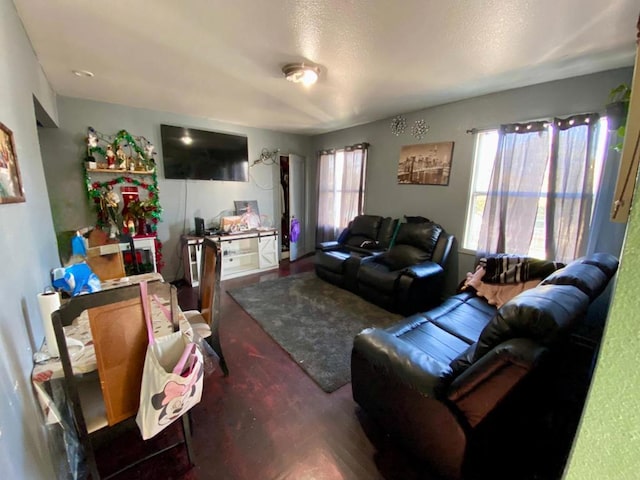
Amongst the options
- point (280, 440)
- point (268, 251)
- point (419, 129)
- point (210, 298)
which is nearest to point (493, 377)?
point (280, 440)

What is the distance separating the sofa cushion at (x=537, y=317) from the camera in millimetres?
1002

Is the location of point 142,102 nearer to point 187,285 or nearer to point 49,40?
point 49,40

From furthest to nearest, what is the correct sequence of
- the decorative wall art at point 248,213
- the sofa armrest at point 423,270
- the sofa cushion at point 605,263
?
the decorative wall art at point 248,213 < the sofa armrest at point 423,270 < the sofa cushion at point 605,263

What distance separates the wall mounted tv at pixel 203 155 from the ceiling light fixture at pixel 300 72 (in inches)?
84.0

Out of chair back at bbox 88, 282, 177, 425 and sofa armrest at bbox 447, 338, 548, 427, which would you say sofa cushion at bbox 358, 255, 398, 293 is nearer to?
sofa armrest at bbox 447, 338, 548, 427

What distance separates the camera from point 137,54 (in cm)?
A: 196

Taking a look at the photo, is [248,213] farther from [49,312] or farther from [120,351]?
[120,351]

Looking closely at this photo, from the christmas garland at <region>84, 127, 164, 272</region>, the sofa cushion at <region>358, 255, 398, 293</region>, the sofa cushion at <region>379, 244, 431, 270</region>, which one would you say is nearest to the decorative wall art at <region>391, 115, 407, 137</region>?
the sofa cushion at <region>379, 244, 431, 270</region>

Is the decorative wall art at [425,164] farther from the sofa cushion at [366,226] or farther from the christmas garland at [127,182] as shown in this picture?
the christmas garland at [127,182]

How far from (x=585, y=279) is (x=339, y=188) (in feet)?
11.9

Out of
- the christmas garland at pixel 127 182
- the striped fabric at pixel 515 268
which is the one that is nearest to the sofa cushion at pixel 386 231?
the striped fabric at pixel 515 268

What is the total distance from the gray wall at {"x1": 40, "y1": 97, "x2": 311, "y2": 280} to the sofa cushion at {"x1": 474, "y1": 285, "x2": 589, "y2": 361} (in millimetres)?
3929

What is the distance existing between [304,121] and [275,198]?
1490 mm

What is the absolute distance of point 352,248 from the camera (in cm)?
392
